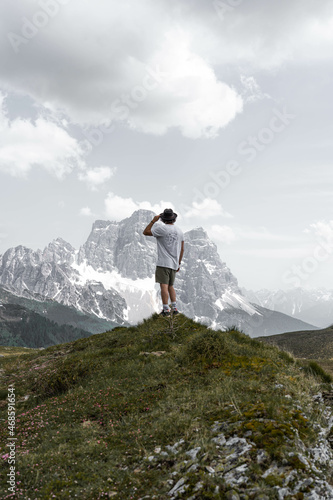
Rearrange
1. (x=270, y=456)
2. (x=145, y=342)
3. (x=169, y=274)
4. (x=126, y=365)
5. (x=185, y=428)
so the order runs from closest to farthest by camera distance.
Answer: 1. (x=270, y=456)
2. (x=185, y=428)
3. (x=126, y=365)
4. (x=145, y=342)
5. (x=169, y=274)

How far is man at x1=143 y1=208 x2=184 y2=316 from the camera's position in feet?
48.7

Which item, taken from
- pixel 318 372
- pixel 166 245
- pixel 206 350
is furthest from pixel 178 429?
pixel 166 245

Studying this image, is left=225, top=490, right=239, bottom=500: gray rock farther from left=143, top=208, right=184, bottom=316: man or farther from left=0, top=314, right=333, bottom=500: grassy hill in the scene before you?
left=143, top=208, right=184, bottom=316: man

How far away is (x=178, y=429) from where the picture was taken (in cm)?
654

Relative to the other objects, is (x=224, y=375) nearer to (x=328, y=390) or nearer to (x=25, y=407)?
(x=328, y=390)

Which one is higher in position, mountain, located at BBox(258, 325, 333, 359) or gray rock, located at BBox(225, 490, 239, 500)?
gray rock, located at BBox(225, 490, 239, 500)

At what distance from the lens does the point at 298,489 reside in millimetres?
4484

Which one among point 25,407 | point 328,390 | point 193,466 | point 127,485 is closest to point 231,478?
point 193,466

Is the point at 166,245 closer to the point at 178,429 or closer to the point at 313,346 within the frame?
the point at 178,429

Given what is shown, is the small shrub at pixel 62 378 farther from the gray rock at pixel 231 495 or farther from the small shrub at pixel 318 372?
the small shrub at pixel 318 372

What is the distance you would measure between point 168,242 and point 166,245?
0.17 meters

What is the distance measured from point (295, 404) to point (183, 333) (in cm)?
813

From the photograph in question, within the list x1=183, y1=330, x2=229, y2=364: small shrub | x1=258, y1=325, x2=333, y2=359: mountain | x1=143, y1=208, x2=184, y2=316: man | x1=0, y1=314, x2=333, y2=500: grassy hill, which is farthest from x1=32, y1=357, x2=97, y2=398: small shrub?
x1=258, y1=325, x2=333, y2=359: mountain

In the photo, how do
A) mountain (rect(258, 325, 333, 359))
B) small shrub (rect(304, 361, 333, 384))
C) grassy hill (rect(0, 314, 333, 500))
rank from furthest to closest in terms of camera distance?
mountain (rect(258, 325, 333, 359))
small shrub (rect(304, 361, 333, 384))
grassy hill (rect(0, 314, 333, 500))
